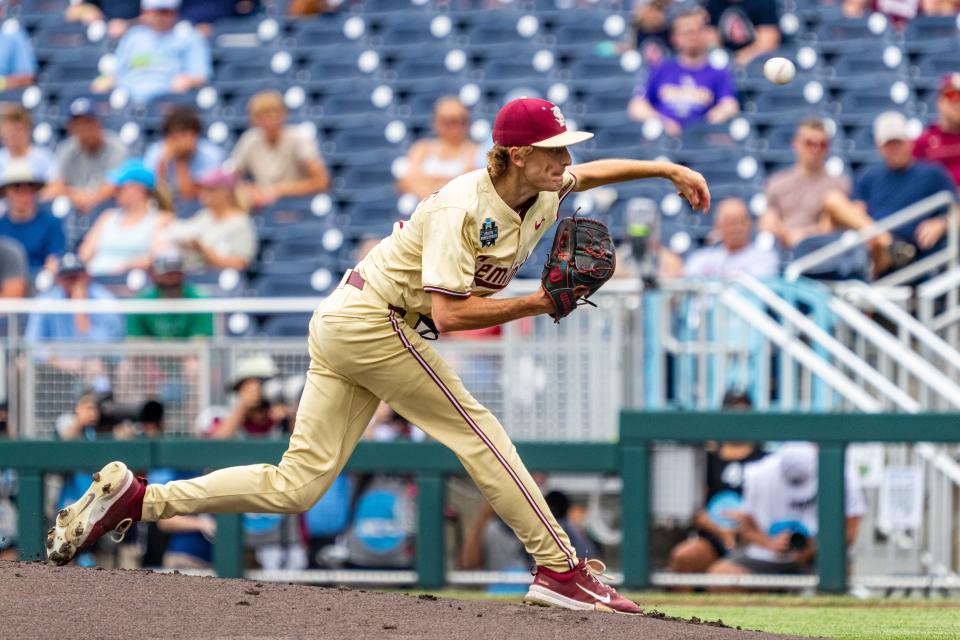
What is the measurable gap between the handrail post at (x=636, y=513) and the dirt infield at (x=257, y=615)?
2775 millimetres

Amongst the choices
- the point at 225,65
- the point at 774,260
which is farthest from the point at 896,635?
the point at 225,65

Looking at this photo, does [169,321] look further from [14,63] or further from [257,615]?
[14,63]

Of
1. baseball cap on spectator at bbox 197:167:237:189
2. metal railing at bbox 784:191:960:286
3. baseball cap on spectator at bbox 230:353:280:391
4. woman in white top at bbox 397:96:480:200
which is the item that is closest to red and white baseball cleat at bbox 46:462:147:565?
baseball cap on spectator at bbox 230:353:280:391

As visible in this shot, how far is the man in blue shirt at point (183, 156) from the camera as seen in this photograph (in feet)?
38.2

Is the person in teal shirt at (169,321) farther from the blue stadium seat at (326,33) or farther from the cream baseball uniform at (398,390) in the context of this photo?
the blue stadium seat at (326,33)

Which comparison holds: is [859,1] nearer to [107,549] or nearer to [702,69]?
[702,69]

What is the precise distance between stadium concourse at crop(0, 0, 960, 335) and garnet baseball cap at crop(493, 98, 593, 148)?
16.0ft

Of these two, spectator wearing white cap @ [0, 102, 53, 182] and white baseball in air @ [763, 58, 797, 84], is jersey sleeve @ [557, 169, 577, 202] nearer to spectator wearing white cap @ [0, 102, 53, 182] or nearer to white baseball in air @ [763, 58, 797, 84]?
white baseball in air @ [763, 58, 797, 84]

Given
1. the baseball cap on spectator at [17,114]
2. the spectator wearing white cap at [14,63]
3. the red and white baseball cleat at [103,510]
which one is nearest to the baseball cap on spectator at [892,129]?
the red and white baseball cleat at [103,510]

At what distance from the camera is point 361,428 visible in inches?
222

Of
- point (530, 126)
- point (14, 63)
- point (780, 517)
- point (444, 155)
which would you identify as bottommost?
point (780, 517)

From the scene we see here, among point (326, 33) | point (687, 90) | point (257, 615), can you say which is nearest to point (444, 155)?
point (687, 90)

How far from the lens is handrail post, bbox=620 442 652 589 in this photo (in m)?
8.08

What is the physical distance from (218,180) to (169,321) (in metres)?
2.24
